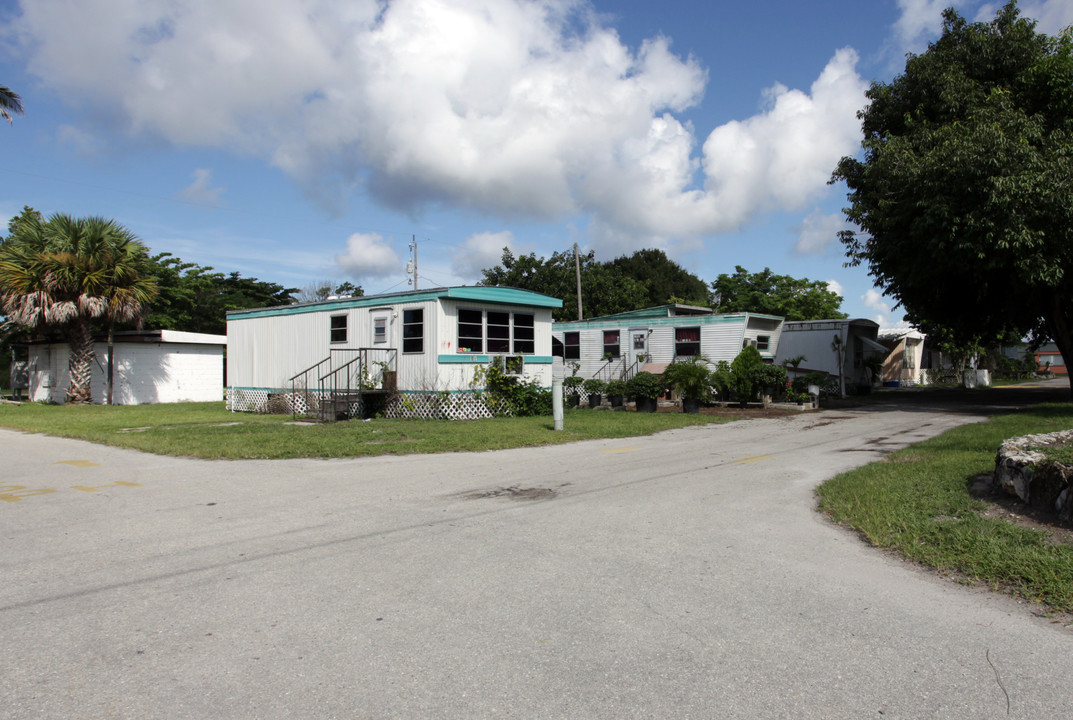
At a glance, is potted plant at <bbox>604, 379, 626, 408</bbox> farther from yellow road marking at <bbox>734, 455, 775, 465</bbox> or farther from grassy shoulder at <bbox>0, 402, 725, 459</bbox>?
yellow road marking at <bbox>734, 455, 775, 465</bbox>

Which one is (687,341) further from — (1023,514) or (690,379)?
(1023,514)

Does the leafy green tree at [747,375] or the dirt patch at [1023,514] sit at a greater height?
the leafy green tree at [747,375]

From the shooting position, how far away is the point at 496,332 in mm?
18672

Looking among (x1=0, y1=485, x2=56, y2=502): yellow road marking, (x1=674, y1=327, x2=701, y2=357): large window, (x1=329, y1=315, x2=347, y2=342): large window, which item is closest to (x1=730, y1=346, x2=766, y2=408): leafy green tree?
(x1=674, y1=327, x2=701, y2=357): large window

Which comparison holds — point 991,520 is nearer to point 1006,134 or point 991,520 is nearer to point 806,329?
point 1006,134

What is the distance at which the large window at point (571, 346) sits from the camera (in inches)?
1039

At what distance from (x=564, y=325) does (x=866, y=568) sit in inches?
860

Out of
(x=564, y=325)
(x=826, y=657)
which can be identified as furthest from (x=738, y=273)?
(x=826, y=657)

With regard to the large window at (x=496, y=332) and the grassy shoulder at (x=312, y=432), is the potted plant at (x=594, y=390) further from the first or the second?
the large window at (x=496, y=332)

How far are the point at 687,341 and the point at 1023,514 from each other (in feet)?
59.6

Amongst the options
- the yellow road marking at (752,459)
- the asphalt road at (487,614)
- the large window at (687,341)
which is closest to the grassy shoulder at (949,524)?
the asphalt road at (487,614)

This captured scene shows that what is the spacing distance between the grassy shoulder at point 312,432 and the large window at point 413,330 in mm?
2063

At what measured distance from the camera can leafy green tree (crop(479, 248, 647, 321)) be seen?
4141 cm

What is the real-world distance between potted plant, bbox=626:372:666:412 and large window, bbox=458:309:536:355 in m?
3.11
